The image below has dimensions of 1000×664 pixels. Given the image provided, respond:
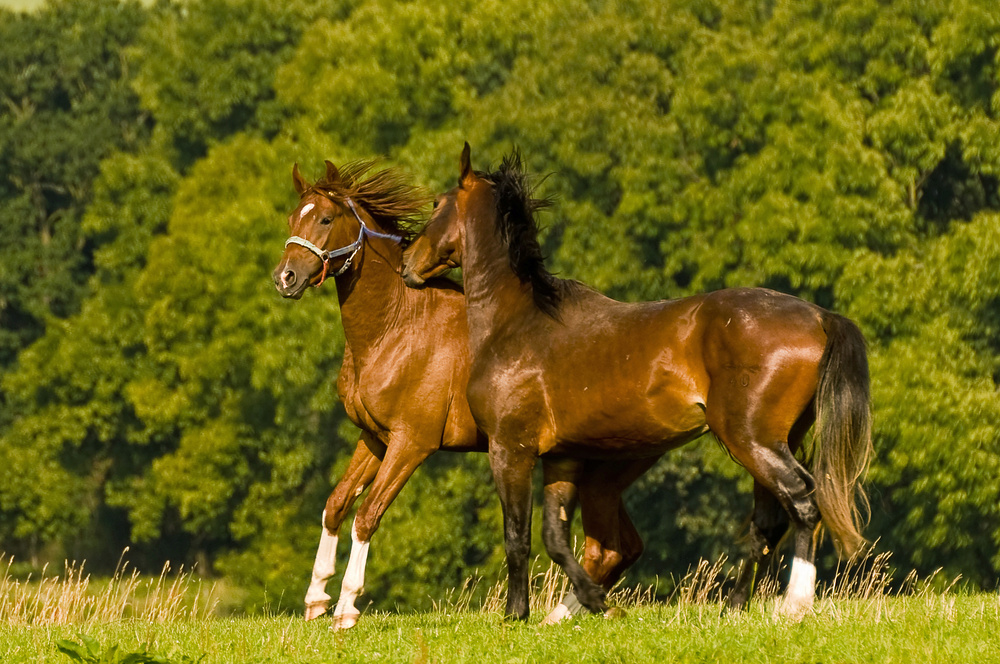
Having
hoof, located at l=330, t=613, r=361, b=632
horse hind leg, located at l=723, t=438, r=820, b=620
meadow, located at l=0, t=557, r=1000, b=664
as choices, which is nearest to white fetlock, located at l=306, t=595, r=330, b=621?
meadow, located at l=0, t=557, r=1000, b=664

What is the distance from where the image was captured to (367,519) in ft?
31.0

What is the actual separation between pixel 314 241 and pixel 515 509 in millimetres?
2380

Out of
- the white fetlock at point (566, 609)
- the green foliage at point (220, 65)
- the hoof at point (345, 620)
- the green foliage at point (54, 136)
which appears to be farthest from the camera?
the green foliage at point (54, 136)

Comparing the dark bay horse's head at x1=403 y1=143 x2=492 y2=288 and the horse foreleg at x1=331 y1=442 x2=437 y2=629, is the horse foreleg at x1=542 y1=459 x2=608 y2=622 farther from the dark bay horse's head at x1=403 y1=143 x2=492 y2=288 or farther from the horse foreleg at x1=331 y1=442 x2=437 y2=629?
the dark bay horse's head at x1=403 y1=143 x2=492 y2=288

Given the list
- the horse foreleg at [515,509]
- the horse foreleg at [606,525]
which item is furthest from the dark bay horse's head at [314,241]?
the horse foreleg at [606,525]

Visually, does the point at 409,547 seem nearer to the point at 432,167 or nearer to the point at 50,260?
the point at 432,167

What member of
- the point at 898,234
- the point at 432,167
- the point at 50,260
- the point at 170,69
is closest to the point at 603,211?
the point at 432,167

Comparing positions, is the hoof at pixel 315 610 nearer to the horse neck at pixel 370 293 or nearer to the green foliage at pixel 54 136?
the horse neck at pixel 370 293

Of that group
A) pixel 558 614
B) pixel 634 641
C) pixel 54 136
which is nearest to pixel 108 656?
pixel 634 641

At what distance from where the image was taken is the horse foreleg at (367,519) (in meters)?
9.32

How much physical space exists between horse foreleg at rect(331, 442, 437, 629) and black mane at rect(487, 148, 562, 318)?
A: 139 centimetres

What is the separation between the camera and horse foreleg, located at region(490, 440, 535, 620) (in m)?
9.20

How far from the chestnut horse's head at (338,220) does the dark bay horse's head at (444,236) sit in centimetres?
51

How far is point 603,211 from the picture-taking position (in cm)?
3209
